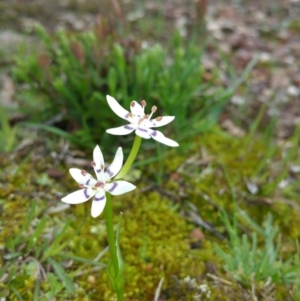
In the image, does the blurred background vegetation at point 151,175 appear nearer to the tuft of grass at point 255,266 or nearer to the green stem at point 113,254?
the tuft of grass at point 255,266

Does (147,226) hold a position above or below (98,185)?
below

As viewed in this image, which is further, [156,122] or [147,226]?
[147,226]

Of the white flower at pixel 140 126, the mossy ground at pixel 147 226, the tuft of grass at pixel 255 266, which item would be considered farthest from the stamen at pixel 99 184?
the tuft of grass at pixel 255 266

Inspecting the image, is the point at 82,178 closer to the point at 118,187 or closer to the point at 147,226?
the point at 118,187

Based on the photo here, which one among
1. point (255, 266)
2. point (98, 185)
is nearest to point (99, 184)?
point (98, 185)

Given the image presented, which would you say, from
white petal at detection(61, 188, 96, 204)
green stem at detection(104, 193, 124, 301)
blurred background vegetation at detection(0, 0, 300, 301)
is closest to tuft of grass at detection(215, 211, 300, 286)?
blurred background vegetation at detection(0, 0, 300, 301)

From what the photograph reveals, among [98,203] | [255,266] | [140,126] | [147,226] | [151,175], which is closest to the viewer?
[98,203]

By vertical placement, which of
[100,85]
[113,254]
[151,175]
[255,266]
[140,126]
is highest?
[140,126]
